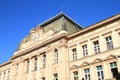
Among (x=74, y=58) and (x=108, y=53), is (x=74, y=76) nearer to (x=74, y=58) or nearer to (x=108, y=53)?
(x=74, y=58)

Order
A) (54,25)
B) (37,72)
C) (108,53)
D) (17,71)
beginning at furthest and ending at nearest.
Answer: (17,71), (54,25), (37,72), (108,53)

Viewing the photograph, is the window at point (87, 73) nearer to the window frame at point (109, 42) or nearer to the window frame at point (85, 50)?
the window frame at point (85, 50)

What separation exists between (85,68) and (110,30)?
591 cm

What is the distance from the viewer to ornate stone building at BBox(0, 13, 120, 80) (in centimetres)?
2341

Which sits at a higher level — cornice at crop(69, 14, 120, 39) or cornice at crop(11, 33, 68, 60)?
cornice at crop(69, 14, 120, 39)

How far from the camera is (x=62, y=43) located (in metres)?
27.9

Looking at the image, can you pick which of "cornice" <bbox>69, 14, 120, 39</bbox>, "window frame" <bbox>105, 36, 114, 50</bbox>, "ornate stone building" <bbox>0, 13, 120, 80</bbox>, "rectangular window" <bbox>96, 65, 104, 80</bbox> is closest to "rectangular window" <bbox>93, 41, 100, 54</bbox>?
"ornate stone building" <bbox>0, 13, 120, 80</bbox>

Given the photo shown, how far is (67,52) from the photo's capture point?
27.9 metres

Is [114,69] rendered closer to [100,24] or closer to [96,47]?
[96,47]

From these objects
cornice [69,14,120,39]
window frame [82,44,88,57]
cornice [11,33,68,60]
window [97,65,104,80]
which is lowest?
window [97,65,104,80]

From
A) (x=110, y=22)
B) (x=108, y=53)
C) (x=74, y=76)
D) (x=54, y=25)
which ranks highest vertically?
(x=54, y=25)

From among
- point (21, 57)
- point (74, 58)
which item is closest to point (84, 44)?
point (74, 58)

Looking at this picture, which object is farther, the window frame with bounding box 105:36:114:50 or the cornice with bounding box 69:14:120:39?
the cornice with bounding box 69:14:120:39

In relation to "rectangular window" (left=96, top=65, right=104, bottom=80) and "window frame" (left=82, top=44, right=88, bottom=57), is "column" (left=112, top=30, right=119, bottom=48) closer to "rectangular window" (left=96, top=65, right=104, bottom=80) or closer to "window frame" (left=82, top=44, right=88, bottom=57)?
"rectangular window" (left=96, top=65, right=104, bottom=80)
